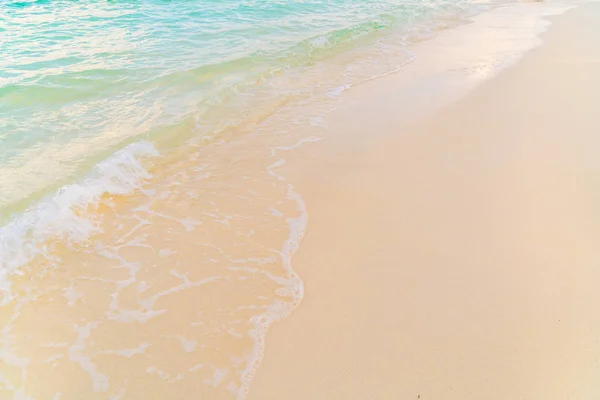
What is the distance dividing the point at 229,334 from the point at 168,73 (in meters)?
5.82

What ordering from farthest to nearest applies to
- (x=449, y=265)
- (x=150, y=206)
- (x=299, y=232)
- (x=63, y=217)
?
(x=150, y=206) → (x=63, y=217) → (x=299, y=232) → (x=449, y=265)

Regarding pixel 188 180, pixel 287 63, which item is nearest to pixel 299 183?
pixel 188 180

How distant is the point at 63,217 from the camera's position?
3.74 metres

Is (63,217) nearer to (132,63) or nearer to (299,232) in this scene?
(299,232)

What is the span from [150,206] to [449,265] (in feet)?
8.76

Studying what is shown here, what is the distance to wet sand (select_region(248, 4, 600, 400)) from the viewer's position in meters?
2.33

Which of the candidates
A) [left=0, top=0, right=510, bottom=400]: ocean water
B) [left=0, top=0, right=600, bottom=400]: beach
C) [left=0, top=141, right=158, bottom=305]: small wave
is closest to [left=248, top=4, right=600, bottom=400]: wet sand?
[left=0, top=0, right=600, bottom=400]: beach

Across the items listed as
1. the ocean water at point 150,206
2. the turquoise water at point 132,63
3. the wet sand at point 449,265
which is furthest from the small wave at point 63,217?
the wet sand at point 449,265

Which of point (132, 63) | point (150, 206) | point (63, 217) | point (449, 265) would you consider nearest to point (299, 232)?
point (449, 265)

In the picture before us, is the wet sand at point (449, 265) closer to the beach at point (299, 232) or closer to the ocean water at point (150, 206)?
the beach at point (299, 232)

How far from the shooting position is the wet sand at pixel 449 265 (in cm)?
233

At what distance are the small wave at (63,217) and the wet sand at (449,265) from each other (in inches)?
69.0

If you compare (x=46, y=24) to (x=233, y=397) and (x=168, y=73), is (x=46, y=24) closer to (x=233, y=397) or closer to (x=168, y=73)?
(x=168, y=73)

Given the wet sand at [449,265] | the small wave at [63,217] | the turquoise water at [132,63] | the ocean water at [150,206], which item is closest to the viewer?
the wet sand at [449,265]
